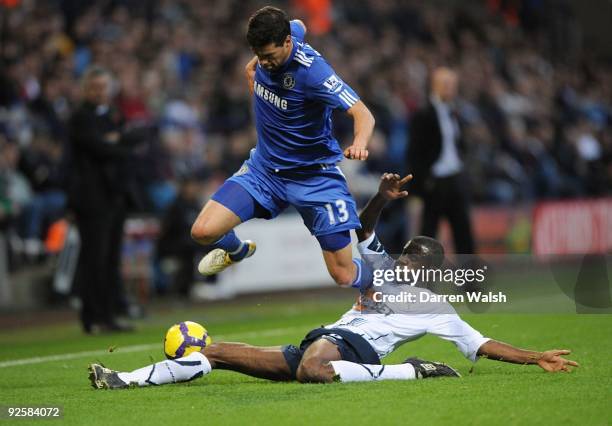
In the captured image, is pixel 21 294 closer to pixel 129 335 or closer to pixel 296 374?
pixel 129 335

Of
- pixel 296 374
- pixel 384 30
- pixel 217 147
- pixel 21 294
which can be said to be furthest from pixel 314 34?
pixel 296 374

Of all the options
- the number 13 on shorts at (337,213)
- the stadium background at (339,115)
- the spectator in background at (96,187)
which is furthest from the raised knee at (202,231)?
the stadium background at (339,115)

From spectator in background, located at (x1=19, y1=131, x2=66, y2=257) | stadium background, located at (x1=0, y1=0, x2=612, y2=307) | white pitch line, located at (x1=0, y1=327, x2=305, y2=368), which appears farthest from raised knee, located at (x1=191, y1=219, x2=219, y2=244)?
spectator in background, located at (x1=19, y1=131, x2=66, y2=257)

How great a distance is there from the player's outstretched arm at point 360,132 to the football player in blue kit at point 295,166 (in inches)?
4.9

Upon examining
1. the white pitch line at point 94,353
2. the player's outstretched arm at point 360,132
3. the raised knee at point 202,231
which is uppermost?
the player's outstretched arm at point 360,132

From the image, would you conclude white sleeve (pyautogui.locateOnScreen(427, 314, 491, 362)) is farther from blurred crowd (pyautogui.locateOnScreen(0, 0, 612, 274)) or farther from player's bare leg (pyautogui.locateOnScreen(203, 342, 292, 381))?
blurred crowd (pyautogui.locateOnScreen(0, 0, 612, 274))

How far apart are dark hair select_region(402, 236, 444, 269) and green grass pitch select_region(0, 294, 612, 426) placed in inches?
31.2

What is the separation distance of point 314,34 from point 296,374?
1558 centimetres

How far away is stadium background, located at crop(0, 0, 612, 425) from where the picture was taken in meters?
7.12

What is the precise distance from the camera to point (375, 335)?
752cm

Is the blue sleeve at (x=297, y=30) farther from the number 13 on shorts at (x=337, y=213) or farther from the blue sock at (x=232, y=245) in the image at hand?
the blue sock at (x=232, y=245)

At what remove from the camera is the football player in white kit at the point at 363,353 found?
24.2 ft

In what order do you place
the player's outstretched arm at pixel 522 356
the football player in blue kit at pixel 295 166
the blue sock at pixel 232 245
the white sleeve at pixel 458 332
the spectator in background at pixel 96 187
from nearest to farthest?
the player's outstretched arm at pixel 522 356
the white sleeve at pixel 458 332
the football player in blue kit at pixel 295 166
the blue sock at pixel 232 245
the spectator in background at pixel 96 187

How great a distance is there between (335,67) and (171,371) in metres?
14.5
